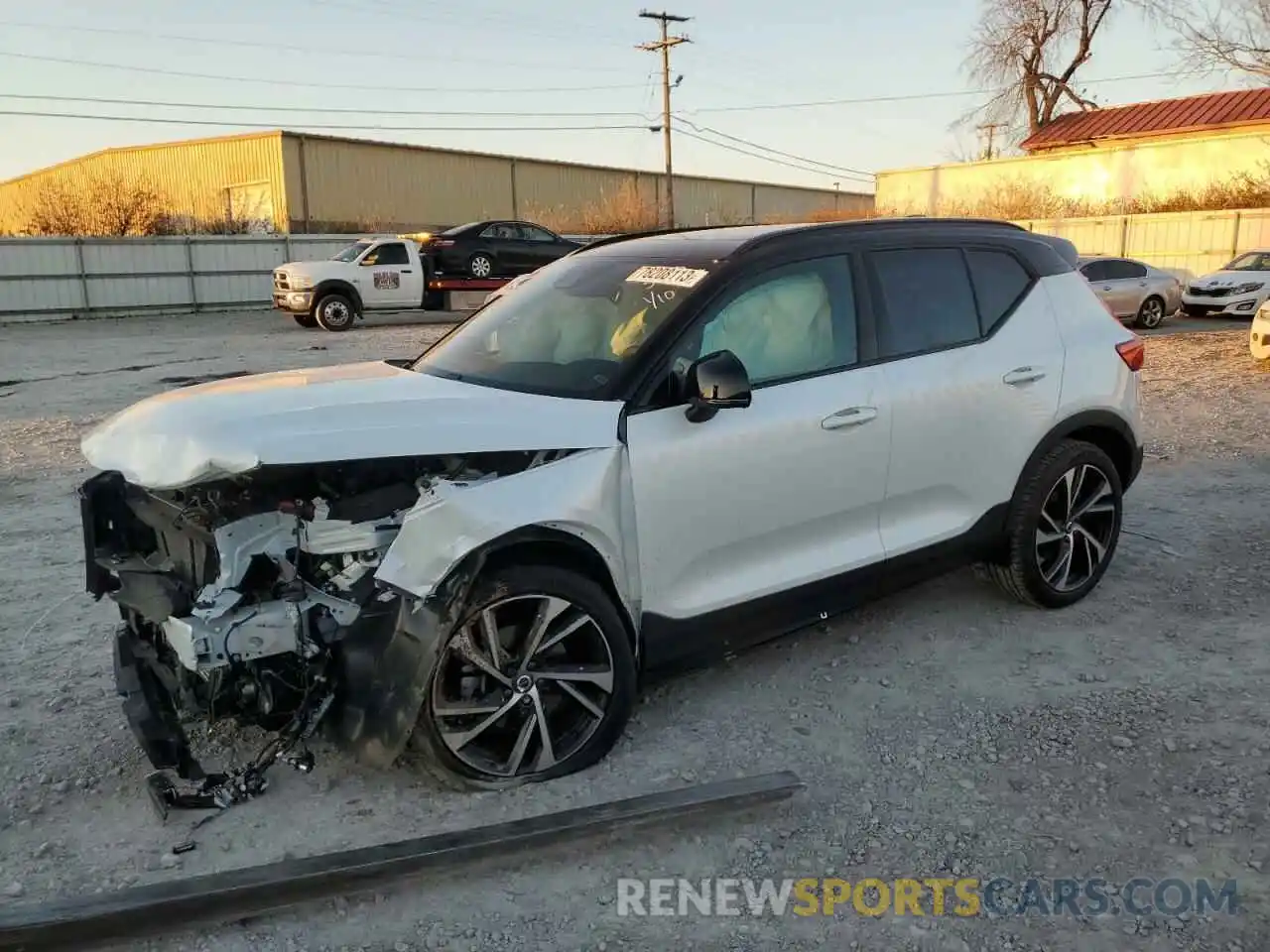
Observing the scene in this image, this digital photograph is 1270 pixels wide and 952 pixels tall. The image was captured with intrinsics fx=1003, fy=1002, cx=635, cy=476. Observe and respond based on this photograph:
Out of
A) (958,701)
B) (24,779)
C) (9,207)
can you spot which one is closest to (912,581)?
(958,701)

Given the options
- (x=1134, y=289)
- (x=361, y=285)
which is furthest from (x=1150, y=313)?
(x=361, y=285)

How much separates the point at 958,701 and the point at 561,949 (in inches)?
78.3

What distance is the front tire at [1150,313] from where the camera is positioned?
1934cm

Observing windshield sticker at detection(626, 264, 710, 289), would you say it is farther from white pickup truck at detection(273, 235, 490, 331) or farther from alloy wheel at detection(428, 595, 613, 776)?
white pickup truck at detection(273, 235, 490, 331)

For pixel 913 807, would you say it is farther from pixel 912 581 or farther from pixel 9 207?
pixel 9 207

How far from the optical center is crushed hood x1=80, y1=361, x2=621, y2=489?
2900mm

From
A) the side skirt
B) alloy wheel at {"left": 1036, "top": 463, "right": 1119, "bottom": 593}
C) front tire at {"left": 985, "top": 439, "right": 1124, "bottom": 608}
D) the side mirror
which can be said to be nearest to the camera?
the side mirror

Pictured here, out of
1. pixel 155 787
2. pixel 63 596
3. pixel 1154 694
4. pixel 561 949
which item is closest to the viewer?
pixel 561 949

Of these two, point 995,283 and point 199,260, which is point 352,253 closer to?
point 199,260

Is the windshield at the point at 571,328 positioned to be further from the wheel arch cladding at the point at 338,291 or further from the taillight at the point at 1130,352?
the wheel arch cladding at the point at 338,291

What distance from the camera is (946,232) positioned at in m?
4.41

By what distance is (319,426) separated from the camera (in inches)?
118

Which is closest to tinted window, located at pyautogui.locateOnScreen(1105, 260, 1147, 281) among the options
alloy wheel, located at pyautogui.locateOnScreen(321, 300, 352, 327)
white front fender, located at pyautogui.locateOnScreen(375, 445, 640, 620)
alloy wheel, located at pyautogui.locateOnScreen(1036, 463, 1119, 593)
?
alloy wheel, located at pyautogui.locateOnScreen(321, 300, 352, 327)

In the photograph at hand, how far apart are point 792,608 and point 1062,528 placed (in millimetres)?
1663
